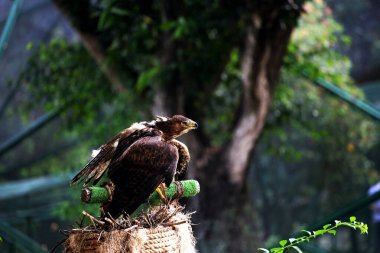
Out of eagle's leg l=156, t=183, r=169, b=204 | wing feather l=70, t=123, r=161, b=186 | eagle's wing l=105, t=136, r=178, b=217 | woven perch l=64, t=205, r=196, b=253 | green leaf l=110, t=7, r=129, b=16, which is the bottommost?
woven perch l=64, t=205, r=196, b=253

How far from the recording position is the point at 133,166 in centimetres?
224

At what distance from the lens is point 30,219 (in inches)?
309

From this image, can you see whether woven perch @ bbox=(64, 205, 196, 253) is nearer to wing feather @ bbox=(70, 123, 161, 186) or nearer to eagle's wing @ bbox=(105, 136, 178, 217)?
eagle's wing @ bbox=(105, 136, 178, 217)

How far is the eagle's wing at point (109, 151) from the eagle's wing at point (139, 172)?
0.21ft

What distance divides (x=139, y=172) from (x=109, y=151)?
148 millimetres

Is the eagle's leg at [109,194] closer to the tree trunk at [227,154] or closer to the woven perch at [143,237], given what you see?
the woven perch at [143,237]

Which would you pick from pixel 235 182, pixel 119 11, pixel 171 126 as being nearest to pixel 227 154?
pixel 235 182

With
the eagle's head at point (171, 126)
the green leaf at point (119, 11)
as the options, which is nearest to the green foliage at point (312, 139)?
the green leaf at point (119, 11)

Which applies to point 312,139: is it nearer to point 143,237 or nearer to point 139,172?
point 139,172

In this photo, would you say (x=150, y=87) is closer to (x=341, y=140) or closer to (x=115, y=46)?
(x=115, y=46)

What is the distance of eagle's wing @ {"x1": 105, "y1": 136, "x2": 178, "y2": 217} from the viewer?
221 cm

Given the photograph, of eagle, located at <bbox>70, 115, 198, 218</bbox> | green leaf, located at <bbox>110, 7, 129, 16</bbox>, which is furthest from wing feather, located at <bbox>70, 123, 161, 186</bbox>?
green leaf, located at <bbox>110, 7, 129, 16</bbox>

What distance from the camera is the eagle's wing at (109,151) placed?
7.46ft

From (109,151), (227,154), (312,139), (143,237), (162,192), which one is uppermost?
(312,139)
